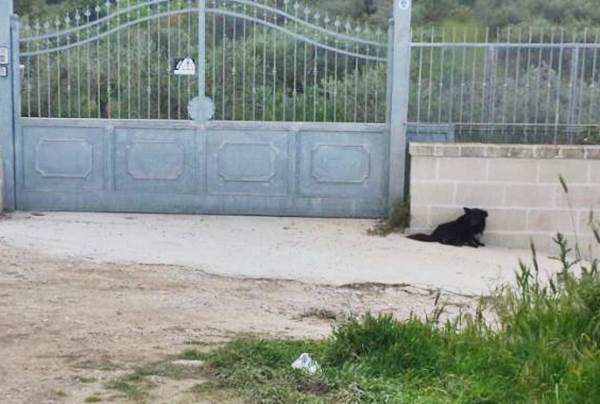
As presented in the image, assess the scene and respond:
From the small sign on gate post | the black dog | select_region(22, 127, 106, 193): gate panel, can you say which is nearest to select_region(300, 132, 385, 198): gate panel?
the black dog

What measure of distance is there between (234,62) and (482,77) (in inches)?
Answer: 102

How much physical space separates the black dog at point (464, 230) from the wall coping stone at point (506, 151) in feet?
1.92

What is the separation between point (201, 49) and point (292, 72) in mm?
987

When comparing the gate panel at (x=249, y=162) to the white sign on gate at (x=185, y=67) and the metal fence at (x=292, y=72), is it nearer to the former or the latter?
the metal fence at (x=292, y=72)

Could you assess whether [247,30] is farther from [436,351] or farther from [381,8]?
[436,351]

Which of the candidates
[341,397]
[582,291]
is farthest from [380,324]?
[582,291]

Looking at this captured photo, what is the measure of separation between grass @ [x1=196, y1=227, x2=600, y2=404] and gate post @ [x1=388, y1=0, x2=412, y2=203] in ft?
15.6

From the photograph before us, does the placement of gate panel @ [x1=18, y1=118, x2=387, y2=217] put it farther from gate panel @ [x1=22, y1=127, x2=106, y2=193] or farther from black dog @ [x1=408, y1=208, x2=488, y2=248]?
black dog @ [x1=408, y1=208, x2=488, y2=248]

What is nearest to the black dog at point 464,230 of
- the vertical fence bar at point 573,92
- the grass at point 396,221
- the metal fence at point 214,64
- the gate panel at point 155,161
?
the grass at point 396,221

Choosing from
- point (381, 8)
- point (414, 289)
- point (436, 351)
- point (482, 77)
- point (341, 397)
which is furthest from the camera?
point (381, 8)

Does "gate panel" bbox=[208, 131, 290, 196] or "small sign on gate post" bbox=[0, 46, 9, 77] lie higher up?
"small sign on gate post" bbox=[0, 46, 9, 77]

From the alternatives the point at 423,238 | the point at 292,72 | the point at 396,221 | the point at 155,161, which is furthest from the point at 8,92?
the point at 423,238

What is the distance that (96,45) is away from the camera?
32.3 feet

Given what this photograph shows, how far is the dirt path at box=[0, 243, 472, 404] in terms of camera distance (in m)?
4.48
